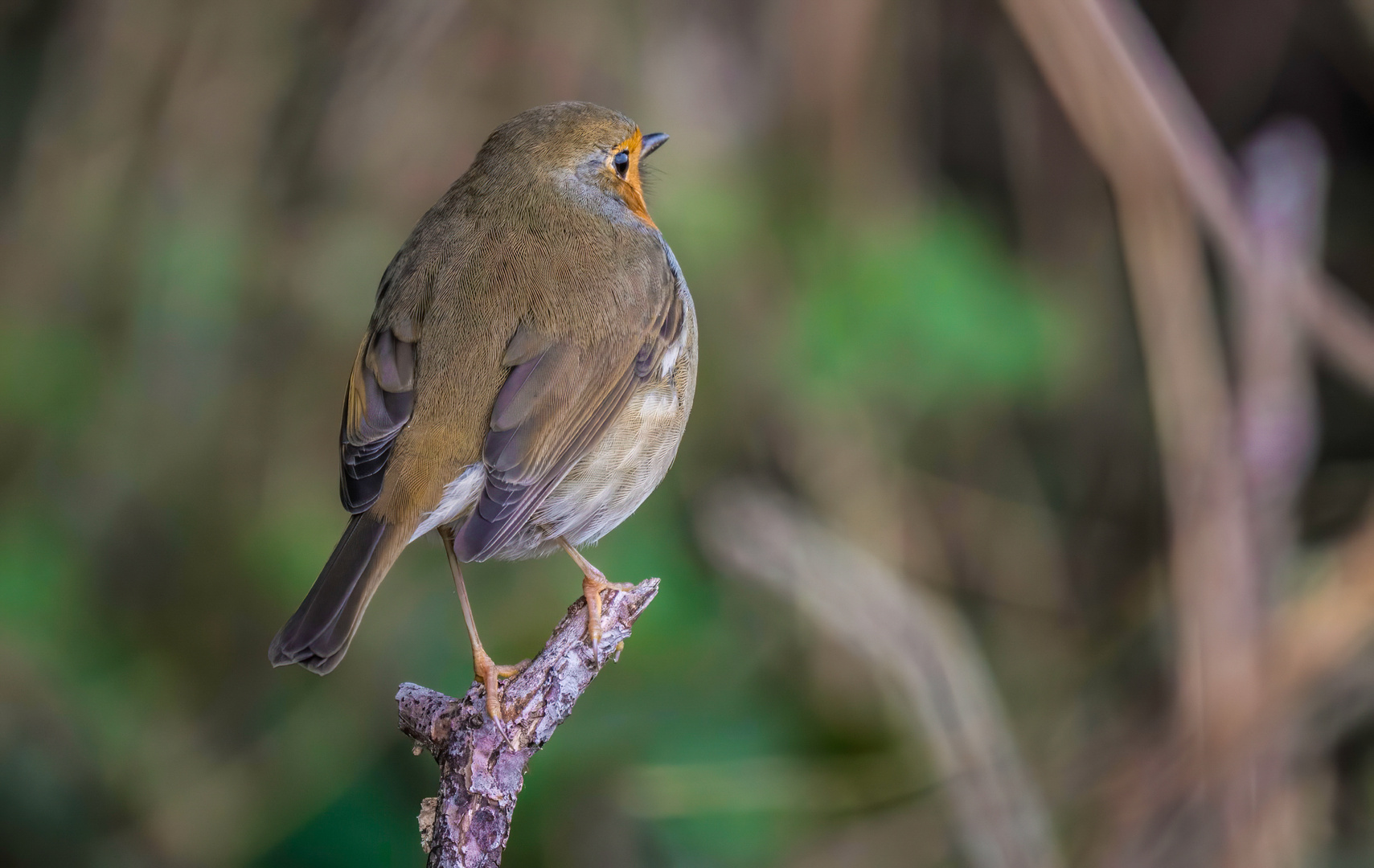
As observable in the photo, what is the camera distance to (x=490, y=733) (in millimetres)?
1861

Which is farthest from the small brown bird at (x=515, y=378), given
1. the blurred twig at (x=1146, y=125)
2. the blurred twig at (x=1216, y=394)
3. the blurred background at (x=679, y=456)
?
the blurred twig at (x=1216, y=394)

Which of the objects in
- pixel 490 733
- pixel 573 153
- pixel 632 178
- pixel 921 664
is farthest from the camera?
pixel 921 664

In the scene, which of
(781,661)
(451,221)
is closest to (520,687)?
(451,221)

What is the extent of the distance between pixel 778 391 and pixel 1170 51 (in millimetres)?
2108

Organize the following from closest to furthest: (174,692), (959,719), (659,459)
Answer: (659,459) < (959,719) < (174,692)

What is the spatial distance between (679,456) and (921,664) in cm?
99

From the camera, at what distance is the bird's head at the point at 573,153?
8.75 ft

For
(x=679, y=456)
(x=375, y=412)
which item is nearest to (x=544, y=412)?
(x=375, y=412)

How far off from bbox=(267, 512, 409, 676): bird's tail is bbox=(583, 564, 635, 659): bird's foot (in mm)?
319

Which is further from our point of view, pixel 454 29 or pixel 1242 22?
pixel 1242 22

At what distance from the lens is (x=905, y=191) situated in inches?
163

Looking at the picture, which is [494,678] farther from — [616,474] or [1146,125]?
[1146,125]

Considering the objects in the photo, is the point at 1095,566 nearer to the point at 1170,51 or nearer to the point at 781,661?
the point at 781,661

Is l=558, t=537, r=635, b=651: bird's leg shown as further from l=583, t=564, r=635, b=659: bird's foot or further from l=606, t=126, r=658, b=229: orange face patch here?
l=606, t=126, r=658, b=229: orange face patch
